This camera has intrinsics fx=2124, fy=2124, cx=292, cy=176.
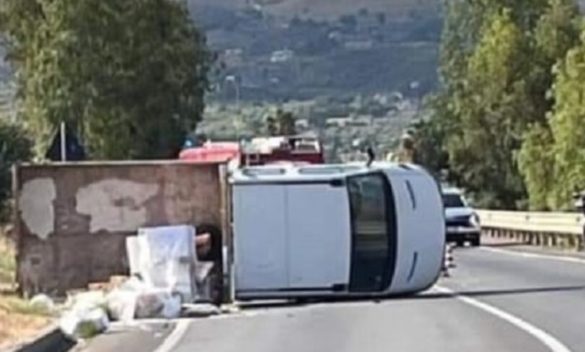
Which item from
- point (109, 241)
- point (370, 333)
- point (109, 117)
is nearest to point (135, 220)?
point (109, 241)

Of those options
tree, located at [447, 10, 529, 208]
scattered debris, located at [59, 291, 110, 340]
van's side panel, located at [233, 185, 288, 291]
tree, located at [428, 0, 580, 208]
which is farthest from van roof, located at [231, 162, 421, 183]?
tree, located at [447, 10, 529, 208]

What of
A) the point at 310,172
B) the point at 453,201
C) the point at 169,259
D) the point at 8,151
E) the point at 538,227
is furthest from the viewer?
the point at 8,151

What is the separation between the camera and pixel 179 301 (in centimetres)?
2862

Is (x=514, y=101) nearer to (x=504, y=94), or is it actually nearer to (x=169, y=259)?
(x=504, y=94)

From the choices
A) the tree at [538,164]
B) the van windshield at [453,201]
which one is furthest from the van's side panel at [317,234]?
the tree at [538,164]

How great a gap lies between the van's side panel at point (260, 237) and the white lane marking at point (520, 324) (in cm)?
261

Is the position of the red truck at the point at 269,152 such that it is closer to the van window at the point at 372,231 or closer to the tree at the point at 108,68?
the van window at the point at 372,231

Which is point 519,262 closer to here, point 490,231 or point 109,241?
point 109,241

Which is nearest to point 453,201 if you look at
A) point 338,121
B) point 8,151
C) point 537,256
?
point 537,256

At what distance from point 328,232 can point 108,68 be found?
124 feet

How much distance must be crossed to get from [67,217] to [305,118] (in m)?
139

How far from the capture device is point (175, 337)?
2422 cm

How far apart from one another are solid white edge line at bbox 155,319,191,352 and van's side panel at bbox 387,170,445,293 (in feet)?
14.3

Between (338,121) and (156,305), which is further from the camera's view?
(338,121)
